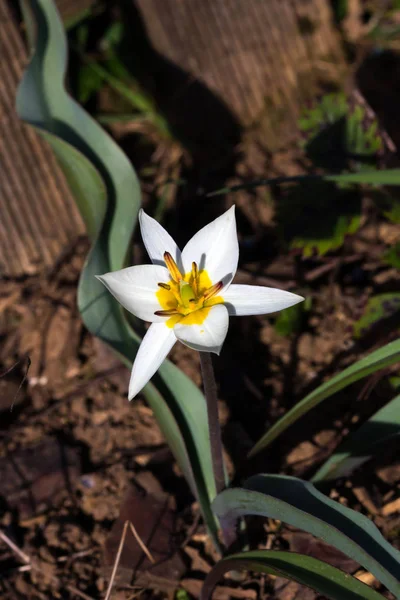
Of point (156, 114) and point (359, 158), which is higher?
point (156, 114)

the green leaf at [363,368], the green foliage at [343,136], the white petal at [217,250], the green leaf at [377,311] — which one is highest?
the white petal at [217,250]

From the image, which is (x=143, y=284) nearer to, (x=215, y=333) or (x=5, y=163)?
(x=215, y=333)

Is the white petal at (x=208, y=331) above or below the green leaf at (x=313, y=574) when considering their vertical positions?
above

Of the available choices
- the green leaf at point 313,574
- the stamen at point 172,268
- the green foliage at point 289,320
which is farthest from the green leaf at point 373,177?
the green leaf at point 313,574

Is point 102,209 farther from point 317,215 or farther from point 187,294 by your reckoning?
point 317,215

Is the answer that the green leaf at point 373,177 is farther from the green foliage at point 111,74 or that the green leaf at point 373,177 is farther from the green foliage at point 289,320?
the green foliage at point 111,74

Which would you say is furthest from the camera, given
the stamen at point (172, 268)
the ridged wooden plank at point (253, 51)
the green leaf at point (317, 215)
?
the ridged wooden plank at point (253, 51)

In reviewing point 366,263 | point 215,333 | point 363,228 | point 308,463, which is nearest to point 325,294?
point 366,263
